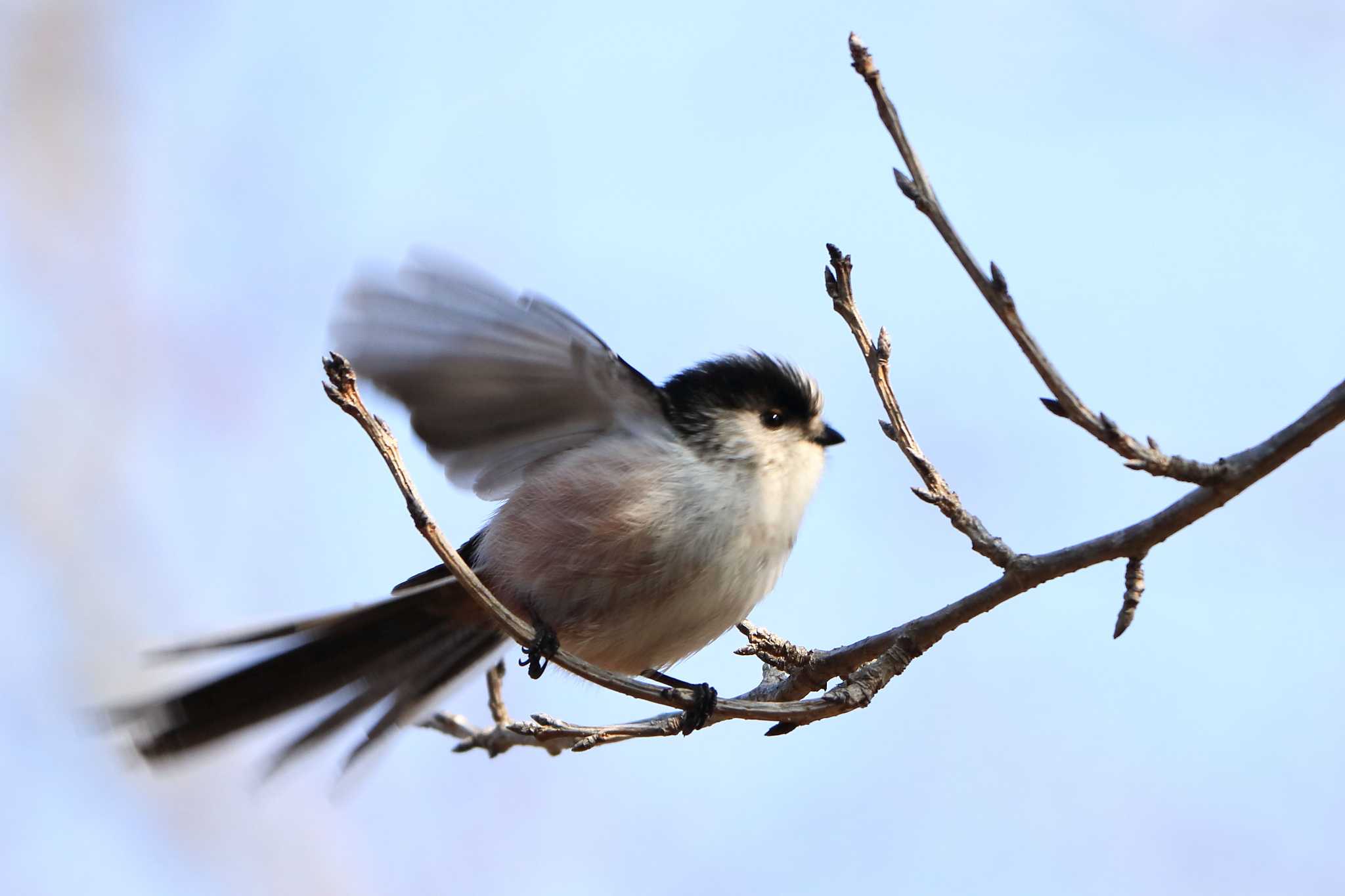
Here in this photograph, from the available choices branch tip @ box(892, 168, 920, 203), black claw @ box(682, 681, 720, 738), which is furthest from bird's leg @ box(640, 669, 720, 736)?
branch tip @ box(892, 168, 920, 203)

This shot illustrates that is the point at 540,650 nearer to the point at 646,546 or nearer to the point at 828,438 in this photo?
the point at 646,546

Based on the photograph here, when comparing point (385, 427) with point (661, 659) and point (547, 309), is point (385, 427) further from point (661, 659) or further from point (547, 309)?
point (661, 659)

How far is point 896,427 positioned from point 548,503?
43.2 inches

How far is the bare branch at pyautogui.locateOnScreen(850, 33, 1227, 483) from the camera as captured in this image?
6.12 feet

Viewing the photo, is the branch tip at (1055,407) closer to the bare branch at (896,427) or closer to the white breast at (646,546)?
the bare branch at (896,427)

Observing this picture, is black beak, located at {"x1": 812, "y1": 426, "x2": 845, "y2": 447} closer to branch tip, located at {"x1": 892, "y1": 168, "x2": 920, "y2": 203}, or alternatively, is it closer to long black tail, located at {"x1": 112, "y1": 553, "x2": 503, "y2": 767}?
long black tail, located at {"x1": 112, "y1": 553, "x2": 503, "y2": 767}

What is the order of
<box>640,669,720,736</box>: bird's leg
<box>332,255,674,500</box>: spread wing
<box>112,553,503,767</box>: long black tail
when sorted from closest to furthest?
<box>640,669,720,736</box>: bird's leg
<box>332,255,674,500</box>: spread wing
<box>112,553,503,767</box>: long black tail

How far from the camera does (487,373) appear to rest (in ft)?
10.3

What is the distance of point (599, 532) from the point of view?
123 inches

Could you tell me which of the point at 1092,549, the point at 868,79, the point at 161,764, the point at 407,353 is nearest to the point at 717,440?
the point at 407,353

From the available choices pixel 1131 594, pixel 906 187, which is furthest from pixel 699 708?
pixel 906 187

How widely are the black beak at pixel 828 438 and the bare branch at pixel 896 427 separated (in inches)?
36.0

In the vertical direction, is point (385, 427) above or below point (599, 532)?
below

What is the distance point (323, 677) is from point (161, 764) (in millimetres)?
474
